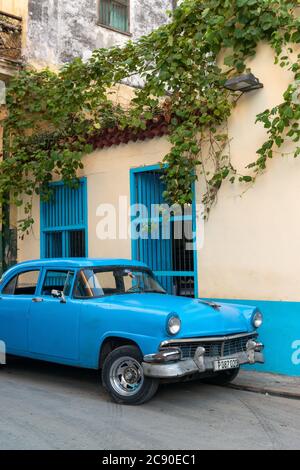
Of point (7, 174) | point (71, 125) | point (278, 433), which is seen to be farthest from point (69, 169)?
point (278, 433)

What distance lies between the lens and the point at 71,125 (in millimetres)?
11227

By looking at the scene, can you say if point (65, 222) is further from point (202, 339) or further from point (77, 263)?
point (202, 339)

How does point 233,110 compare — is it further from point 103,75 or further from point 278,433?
point 278,433

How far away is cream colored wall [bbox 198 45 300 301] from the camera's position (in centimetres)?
790

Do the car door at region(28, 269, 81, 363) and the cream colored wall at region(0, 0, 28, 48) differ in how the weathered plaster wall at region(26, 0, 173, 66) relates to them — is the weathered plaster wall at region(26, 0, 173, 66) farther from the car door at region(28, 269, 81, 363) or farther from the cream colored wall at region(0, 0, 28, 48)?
the car door at region(28, 269, 81, 363)

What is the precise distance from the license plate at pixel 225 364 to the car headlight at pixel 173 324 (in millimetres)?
629

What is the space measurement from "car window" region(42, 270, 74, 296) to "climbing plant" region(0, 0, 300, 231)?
2.56 m

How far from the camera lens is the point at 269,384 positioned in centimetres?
733

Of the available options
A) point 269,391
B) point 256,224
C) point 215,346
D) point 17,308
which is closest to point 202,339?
point 215,346

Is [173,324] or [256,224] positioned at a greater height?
[256,224]

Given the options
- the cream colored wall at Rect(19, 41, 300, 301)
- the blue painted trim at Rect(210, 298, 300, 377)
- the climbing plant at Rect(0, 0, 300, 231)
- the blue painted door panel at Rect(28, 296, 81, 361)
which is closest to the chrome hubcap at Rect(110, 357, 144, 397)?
the blue painted door panel at Rect(28, 296, 81, 361)

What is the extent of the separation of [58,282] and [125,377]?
5.83 ft

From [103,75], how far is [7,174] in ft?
9.99

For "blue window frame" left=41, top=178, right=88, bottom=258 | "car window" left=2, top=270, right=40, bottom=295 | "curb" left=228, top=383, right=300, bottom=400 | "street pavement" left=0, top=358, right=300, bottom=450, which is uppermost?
"blue window frame" left=41, top=178, right=88, bottom=258
